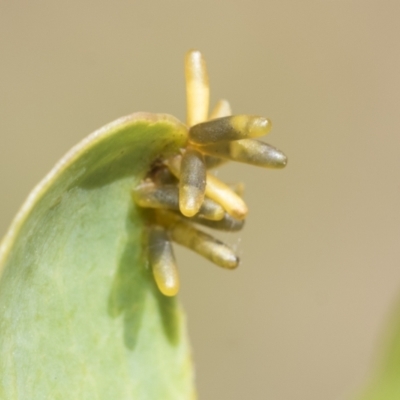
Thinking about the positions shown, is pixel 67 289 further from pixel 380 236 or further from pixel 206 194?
pixel 380 236

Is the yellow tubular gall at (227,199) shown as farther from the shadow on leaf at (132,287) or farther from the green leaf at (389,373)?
the green leaf at (389,373)

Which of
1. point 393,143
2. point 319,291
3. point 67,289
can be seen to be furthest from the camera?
point 393,143

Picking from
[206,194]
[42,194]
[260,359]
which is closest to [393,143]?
[260,359]

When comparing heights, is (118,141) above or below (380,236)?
above

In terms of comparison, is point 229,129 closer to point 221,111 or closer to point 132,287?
point 221,111

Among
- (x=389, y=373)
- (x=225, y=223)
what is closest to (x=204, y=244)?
(x=225, y=223)

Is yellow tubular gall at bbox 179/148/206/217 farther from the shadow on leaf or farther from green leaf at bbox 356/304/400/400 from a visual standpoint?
green leaf at bbox 356/304/400/400

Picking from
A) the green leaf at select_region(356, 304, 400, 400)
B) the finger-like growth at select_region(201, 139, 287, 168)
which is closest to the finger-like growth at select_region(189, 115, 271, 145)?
the finger-like growth at select_region(201, 139, 287, 168)
